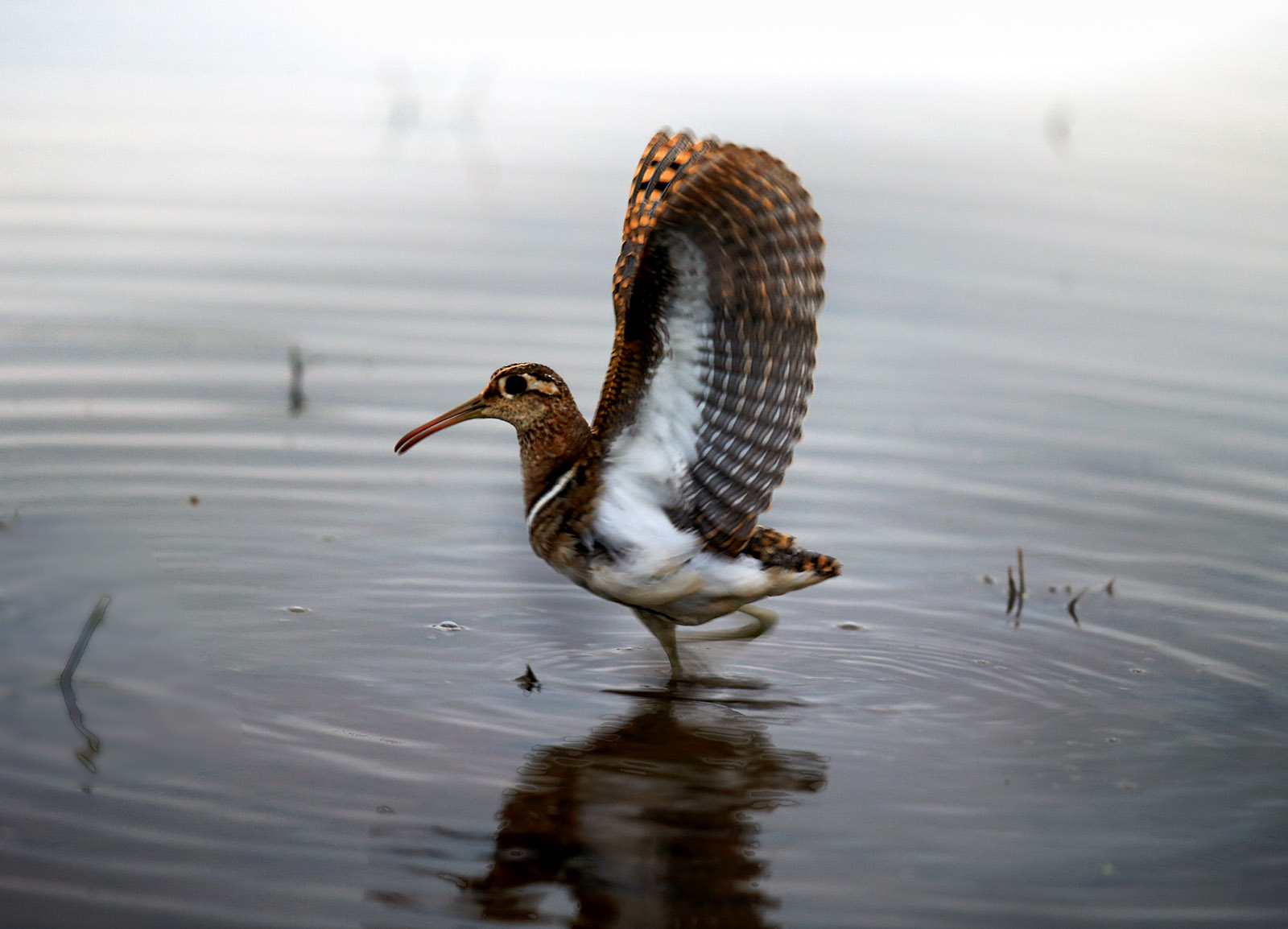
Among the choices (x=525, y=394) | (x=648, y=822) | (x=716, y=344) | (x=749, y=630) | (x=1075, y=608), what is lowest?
(x=648, y=822)

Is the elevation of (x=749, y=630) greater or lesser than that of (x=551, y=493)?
lesser

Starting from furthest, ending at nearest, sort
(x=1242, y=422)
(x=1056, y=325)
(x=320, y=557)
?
(x=1056, y=325) → (x=1242, y=422) → (x=320, y=557)

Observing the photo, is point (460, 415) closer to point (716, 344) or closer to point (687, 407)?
point (687, 407)

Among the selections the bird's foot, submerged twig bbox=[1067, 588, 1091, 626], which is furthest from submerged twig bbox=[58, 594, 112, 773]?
submerged twig bbox=[1067, 588, 1091, 626]

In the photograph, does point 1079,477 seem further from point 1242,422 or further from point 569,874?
point 569,874

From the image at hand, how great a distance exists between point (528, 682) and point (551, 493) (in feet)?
2.35

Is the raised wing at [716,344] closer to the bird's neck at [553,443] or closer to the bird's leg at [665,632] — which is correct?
the bird's neck at [553,443]

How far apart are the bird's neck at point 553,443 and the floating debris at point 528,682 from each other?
0.65 metres

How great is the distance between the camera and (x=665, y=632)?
633 centimetres

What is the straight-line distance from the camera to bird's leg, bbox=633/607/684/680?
6.28 m

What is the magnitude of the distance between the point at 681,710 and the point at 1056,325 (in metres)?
6.16

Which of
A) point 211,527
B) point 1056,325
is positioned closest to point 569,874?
point 211,527

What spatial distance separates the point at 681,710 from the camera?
6.08 meters

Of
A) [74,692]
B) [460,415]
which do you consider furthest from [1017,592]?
[74,692]
